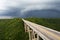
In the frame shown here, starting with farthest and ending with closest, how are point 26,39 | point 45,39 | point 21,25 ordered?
point 21,25 → point 26,39 → point 45,39

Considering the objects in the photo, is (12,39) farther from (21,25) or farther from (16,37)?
(21,25)

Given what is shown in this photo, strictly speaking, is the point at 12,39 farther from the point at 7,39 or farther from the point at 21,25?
the point at 21,25

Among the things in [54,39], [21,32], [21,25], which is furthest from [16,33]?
[54,39]

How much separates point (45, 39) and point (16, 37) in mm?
21204

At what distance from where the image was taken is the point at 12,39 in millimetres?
30062

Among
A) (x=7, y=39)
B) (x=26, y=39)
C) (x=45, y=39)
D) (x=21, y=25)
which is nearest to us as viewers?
(x=45, y=39)

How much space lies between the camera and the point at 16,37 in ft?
101

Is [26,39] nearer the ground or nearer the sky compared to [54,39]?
nearer the ground

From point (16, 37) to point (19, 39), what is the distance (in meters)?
1.16

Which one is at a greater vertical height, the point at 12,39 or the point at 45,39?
the point at 45,39

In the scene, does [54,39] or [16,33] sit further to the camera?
[16,33]

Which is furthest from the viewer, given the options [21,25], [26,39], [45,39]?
[21,25]

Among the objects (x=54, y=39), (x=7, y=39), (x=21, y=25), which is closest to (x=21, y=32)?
(x=7, y=39)

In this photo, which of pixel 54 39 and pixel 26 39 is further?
pixel 26 39
